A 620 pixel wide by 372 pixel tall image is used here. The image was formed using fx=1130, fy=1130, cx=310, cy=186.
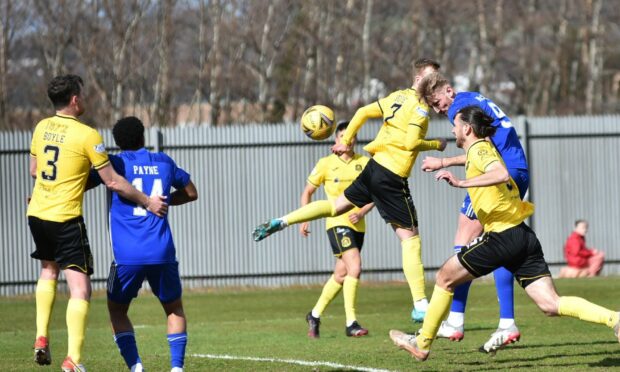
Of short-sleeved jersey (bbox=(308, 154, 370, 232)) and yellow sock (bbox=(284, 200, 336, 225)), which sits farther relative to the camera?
short-sleeved jersey (bbox=(308, 154, 370, 232))

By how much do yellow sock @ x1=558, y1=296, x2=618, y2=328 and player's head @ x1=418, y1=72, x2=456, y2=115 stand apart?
7.02ft

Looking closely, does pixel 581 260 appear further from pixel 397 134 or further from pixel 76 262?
pixel 76 262

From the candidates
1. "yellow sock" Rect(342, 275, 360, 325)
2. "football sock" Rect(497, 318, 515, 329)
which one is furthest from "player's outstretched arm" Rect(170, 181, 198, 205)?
"yellow sock" Rect(342, 275, 360, 325)

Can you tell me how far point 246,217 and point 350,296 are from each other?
8.26m

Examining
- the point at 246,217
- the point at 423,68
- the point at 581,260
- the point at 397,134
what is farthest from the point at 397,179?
the point at 581,260

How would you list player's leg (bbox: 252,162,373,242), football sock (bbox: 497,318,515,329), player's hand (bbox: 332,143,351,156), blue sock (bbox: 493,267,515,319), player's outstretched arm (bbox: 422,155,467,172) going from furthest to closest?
player's hand (bbox: 332,143,351,156) → player's leg (bbox: 252,162,373,242) → blue sock (bbox: 493,267,515,319) → football sock (bbox: 497,318,515,329) → player's outstretched arm (bbox: 422,155,467,172)

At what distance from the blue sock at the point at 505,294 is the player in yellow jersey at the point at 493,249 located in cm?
122

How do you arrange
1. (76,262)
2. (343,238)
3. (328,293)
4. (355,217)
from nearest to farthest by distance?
(76,262) < (355,217) < (328,293) < (343,238)

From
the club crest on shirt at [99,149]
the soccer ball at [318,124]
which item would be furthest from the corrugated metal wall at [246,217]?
the club crest on shirt at [99,149]

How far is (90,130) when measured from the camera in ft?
28.7

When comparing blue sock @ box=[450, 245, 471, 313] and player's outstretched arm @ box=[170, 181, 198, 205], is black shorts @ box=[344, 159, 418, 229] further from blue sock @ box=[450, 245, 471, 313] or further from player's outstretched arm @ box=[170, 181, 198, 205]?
player's outstretched arm @ box=[170, 181, 198, 205]

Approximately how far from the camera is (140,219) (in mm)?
8359

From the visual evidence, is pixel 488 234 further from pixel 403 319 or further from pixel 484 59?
pixel 484 59

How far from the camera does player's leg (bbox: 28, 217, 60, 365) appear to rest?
28.7ft
